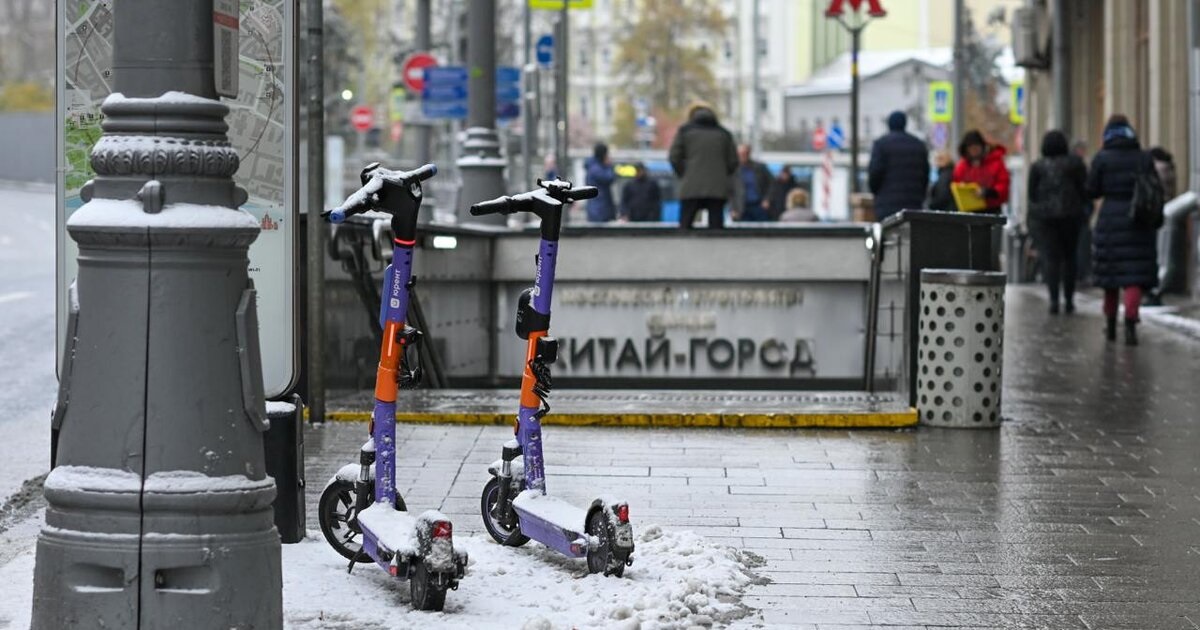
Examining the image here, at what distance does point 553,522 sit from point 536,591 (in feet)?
1.11

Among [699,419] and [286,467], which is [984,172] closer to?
[699,419]

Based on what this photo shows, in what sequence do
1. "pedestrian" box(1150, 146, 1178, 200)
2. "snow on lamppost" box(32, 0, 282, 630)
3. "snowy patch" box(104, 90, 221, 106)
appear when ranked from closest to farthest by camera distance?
1. "snow on lamppost" box(32, 0, 282, 630)
2. "snowy patch" box(104, 90, 221, 106)
3. "pedestrian" box(1150, 146, 1178, 200)

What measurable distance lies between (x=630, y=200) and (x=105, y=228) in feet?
81.6

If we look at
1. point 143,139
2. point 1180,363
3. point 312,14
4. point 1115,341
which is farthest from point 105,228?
point 1115,341

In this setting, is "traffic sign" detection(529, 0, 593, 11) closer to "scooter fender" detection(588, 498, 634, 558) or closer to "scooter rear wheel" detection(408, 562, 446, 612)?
"scooter fender" detection(588, 498, 634, 558)

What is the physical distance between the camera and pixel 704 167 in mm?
19125

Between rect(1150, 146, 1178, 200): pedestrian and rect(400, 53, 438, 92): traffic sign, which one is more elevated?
rect(400, 53, 438, 92): traffic sign

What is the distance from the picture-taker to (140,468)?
4824 millimetres

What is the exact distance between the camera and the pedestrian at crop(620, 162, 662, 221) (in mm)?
29391

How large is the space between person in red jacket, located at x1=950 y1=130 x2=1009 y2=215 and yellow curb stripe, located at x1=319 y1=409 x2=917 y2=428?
29.9ft

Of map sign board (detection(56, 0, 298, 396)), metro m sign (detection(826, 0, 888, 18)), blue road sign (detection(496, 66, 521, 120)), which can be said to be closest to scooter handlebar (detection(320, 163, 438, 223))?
map sign board (detection(56, 0, 298, 396))

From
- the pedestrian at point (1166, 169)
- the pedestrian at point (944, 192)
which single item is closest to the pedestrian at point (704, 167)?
the pedestrian at point (944, 192)

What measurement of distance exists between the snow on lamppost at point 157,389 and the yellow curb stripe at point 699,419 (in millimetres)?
6091

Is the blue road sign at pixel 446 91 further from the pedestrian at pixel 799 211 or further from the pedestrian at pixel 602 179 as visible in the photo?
the pedestrian at pixel 799 211
